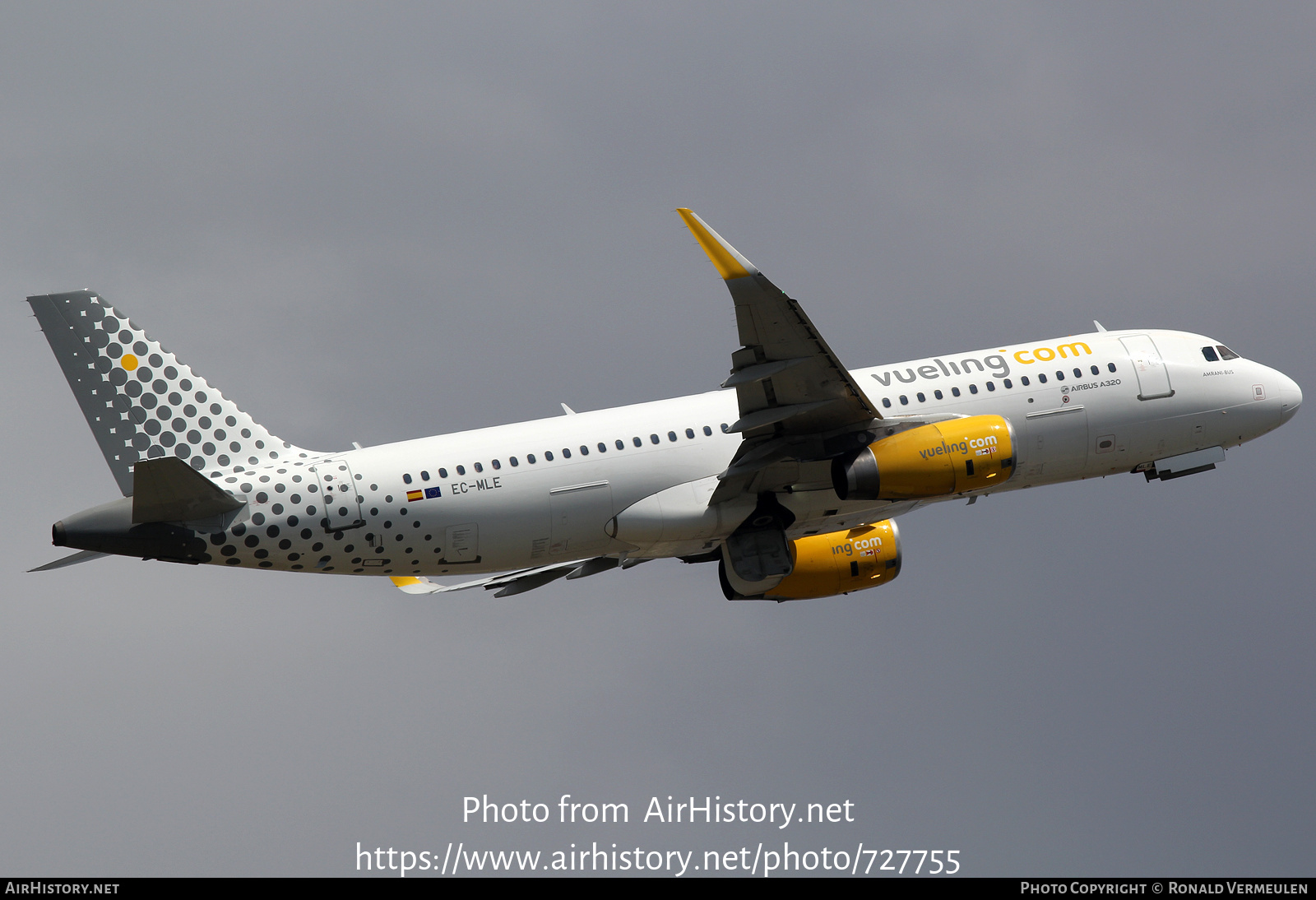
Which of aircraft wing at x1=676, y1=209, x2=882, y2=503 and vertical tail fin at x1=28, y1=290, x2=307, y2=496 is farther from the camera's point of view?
vertical tail fin at x1=28, y1=290, x2=307, y2=496

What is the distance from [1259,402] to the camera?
39.2 m

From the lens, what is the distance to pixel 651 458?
112ft

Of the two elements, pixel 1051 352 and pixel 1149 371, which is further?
pixel 1149 371

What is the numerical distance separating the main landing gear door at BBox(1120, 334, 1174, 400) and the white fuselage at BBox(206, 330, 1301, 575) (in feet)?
0.16

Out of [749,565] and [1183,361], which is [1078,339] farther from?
[749,565]

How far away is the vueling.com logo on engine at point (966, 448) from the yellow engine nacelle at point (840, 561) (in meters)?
6.42

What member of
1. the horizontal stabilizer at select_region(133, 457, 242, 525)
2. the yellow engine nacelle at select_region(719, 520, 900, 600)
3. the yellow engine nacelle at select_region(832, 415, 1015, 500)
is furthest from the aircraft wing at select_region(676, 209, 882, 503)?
the horizontal stabilizer at select_region(133, 457, 242, 525)

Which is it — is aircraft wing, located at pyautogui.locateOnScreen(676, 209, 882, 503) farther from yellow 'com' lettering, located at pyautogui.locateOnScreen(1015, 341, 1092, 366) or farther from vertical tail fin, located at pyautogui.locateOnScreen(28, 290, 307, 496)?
vertical tail fin, located at pyautogui.locateOnScreen(28, 290, 307, 496)

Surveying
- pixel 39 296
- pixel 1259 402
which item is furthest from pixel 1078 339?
→ pixel 39 296

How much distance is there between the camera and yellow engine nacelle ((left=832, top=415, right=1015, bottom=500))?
3303 centimetres

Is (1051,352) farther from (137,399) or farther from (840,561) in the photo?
(137,399)

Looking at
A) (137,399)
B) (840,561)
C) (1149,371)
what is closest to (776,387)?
→ (840,561)

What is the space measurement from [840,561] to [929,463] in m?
6.96

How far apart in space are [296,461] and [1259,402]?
24.9 m
